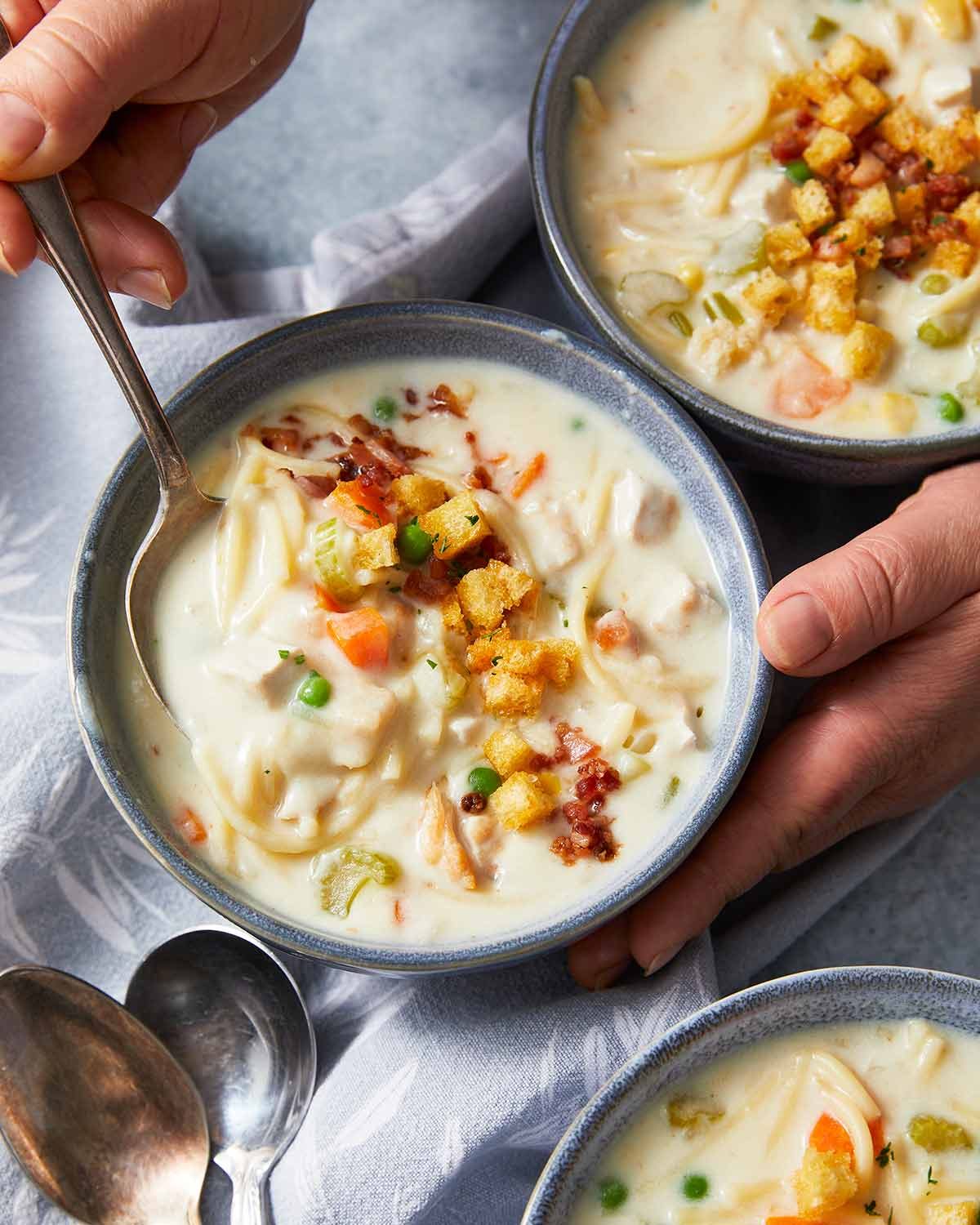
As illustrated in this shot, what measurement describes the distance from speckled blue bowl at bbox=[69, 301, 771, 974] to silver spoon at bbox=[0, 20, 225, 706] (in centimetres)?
9

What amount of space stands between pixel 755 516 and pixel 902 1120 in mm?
1779

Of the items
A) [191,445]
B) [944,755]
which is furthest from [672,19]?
[944,755]

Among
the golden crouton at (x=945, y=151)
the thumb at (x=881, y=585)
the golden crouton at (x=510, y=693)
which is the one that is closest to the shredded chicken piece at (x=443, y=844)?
the golden crouton at (x=510, y=693)

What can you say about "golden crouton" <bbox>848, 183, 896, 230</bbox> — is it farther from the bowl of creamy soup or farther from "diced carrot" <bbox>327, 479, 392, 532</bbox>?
"diced carrot" <bbox>327, 479, 392, 532</bbox>

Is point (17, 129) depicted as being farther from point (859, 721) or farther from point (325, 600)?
point (859, 721)

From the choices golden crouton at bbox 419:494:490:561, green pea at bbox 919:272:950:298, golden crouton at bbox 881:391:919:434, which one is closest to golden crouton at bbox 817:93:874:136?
green pea at bbox 919:272:950:298

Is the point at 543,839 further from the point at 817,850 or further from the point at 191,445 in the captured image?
the point at 191,445

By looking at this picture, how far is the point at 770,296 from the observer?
3770 millimetres

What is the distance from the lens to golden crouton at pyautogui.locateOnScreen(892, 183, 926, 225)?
12.9 feet

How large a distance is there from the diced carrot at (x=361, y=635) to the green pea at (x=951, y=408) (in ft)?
5.44

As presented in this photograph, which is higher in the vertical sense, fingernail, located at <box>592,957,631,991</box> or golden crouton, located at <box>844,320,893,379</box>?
golden crouton, located at <box>844,320,893,379</box>

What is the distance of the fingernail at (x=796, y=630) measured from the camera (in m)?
3.29

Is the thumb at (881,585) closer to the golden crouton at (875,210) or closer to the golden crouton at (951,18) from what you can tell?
the golden crouton at (875,210)

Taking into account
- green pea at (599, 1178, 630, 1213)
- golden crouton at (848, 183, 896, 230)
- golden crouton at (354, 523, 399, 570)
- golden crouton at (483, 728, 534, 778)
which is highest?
golden crouton at (354, 523, 399, 570)
